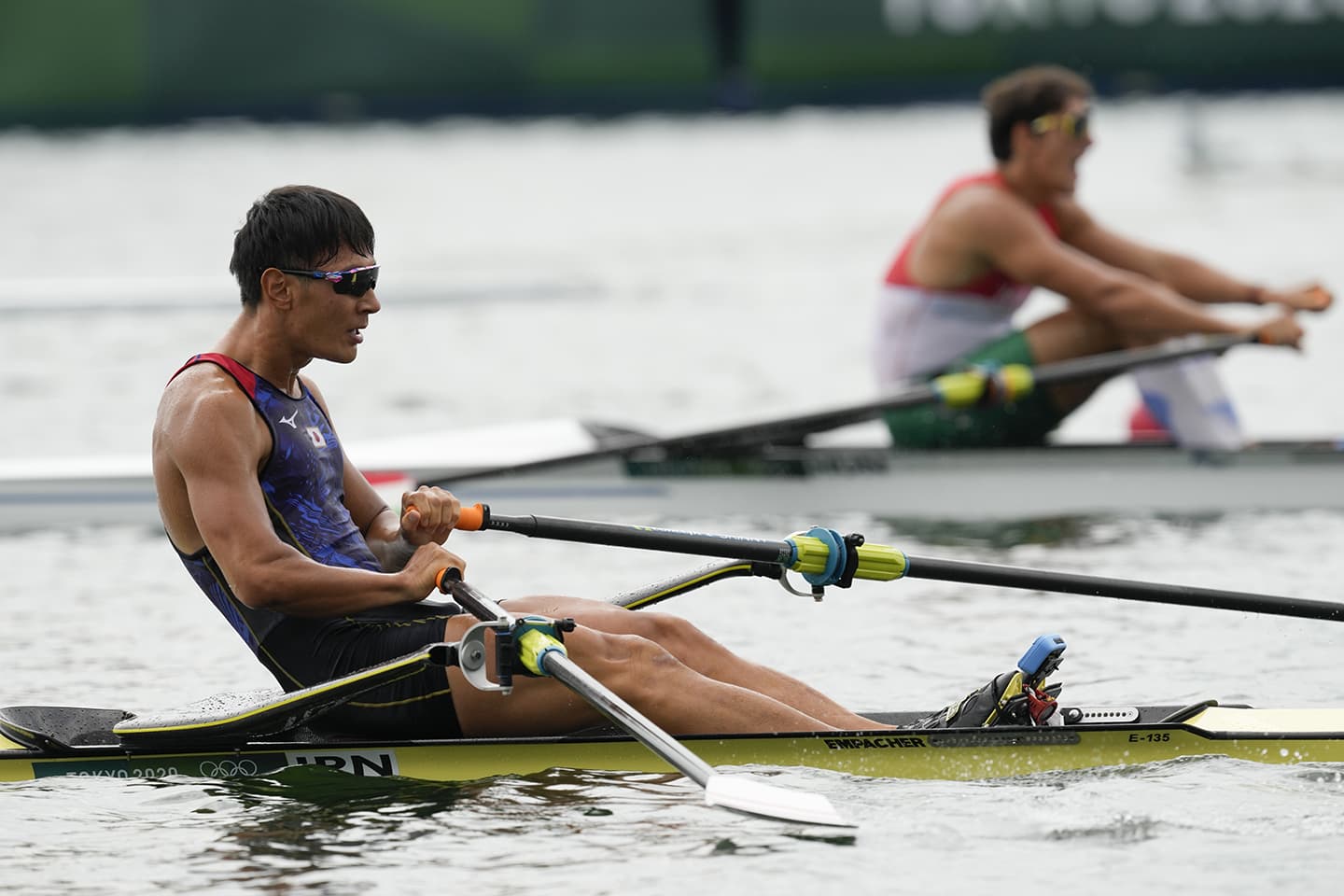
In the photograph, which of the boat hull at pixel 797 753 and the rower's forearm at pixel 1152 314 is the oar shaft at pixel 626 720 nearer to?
the boat hull at pixel 797 753

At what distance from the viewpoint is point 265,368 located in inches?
202

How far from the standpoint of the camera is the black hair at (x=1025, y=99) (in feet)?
29.5

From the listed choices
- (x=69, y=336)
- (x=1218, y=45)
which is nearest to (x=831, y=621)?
(x=69, y=336)

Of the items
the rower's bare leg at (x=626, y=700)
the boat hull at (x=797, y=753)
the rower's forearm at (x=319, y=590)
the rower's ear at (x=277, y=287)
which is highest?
the rower's ear at (x=277, y=287)

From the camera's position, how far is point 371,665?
5.13 m

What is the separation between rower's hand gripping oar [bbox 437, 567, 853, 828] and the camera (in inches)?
188

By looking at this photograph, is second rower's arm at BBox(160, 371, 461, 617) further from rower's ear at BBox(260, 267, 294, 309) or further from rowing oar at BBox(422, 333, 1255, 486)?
rowing oar at BBox(422, 333, 1255, 486)

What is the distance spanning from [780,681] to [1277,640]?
96.1 inches

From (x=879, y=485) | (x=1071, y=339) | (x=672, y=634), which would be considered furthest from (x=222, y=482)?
(x=1071, y=339)

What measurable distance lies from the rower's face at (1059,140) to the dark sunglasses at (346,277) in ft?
14.9

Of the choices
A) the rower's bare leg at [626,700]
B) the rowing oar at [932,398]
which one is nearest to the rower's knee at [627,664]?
the rower's bare leg at [626,700]

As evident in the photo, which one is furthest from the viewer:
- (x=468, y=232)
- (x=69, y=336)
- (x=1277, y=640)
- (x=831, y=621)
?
(x=468, y=232)

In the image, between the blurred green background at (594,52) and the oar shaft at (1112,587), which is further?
the blurred green background at (594,52)

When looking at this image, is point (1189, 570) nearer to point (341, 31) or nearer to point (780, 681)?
point (780, 681)
